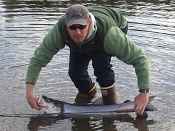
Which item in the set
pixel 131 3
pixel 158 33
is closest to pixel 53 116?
pixel 158 33

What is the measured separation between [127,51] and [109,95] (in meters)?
1.42

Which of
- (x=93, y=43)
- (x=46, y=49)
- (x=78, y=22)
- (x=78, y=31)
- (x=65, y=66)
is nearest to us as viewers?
(x=78, y=22)

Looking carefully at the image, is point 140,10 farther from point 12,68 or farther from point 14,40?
point 12,68

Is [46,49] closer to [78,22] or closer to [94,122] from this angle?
[78,22]

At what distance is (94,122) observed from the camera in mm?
6801

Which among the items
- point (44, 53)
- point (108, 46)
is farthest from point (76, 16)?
point (44, 53)

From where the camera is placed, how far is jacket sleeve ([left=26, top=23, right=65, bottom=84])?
5.96m

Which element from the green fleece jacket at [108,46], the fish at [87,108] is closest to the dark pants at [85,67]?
the fish at [87,108]

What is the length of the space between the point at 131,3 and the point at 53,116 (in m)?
9.10

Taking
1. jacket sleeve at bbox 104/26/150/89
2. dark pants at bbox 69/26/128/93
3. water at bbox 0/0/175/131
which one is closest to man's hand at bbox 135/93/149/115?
jacket sleeve at bbox 104/26/150/89

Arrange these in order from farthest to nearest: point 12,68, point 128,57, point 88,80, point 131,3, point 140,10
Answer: point 131,3 < point 140,10 < point 12,68 < point 88,80 < point 128,57

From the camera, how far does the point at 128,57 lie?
19.4ft

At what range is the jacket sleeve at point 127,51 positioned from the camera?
19.2ft

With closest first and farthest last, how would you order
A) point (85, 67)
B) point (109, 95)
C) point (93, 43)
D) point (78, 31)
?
point (78, 31)
point (93, 43)
point (85, 67)
point (109, 95)
